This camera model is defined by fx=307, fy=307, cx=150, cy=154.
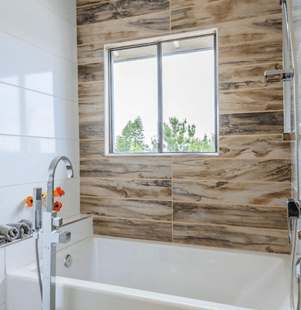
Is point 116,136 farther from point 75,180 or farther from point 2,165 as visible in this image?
point 2,165

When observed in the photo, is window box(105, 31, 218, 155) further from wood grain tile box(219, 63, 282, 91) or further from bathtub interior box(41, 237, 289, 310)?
bathtub interior box(41, 237, 289, 310)

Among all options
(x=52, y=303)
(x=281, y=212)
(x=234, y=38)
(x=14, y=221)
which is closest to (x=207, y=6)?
(x=234, y=38)

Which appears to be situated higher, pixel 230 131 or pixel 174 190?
pixel 230 131

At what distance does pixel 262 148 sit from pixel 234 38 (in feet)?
2.74

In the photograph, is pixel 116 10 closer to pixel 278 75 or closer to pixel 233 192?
pixel 278 75

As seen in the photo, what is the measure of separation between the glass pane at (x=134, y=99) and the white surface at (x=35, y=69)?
1.30ft

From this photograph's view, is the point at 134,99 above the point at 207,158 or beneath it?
above

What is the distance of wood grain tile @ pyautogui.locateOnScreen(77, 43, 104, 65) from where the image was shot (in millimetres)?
2676

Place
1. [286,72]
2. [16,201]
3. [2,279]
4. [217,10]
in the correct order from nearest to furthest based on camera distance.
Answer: [286,72], [2,279], [16,201], [217,10]

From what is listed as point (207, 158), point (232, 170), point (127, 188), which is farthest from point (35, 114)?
point (232, 170)

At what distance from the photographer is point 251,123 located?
7.30ft

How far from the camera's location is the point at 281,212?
85.0 inches

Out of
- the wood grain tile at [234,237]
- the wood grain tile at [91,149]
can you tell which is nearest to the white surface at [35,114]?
the wood grain tile at [91,149]

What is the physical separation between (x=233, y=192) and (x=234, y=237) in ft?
1.10
